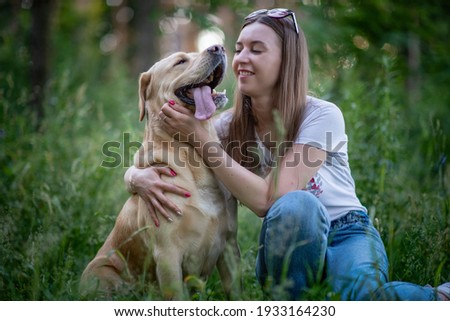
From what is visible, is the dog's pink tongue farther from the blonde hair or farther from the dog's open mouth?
the blonde hair

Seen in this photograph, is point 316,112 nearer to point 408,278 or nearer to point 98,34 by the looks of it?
point 408,278

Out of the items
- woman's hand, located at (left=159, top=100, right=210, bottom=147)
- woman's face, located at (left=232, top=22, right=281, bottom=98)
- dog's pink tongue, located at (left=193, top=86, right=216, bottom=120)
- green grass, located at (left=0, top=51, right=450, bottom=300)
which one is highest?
woman's face, located at (left=232, top=22, right=281, bottom=98)

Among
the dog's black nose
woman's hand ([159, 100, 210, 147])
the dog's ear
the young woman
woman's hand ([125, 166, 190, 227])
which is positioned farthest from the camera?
the dog's ear

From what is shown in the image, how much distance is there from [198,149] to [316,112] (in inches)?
25.3

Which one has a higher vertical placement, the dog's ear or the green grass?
the dog's ear

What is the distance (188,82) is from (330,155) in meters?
0.86

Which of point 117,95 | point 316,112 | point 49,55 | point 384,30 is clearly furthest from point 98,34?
point 316,112

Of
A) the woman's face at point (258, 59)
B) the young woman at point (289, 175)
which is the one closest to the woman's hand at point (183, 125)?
the young woman at point (289, 175)

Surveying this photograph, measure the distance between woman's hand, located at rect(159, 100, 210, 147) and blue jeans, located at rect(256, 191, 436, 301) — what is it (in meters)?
0.55

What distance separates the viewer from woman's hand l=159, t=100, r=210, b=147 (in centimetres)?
262

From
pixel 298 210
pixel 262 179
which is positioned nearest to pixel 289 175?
pixel 262 179

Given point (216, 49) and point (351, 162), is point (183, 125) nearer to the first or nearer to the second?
point (216, 49)

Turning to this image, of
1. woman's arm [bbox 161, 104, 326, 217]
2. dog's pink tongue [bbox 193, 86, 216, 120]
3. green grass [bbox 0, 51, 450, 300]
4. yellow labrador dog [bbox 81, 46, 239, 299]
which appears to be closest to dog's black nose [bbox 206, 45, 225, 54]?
yellow labrador dog [bbox 81, 46, 239, 299]

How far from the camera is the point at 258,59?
8.74ft
